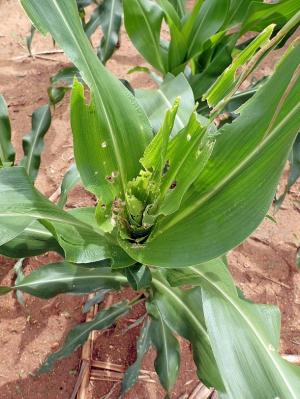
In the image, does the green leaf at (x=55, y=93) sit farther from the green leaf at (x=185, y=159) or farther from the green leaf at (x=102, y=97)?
the green leaf at (x=185, y=159)

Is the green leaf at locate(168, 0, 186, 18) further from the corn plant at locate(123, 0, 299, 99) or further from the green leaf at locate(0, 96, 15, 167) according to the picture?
the green leaf at locate(0, 96, 15, 167)

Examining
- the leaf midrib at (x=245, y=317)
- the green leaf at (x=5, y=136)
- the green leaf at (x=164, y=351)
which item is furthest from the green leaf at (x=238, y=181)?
the green leaf at (x=5, y=136)

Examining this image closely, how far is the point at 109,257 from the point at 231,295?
0.22 m

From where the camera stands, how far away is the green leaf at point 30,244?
0.86m

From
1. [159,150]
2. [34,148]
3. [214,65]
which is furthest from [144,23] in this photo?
[159,150]

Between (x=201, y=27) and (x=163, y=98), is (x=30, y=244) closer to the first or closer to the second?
(x=163, y=98)

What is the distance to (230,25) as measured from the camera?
4.07ft

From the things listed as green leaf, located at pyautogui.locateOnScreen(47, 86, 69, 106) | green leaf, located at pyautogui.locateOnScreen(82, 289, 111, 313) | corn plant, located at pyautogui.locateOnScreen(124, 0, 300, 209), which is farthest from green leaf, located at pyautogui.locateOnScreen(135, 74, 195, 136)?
green leaf, located at pyautogui.locateOnScreen(82, 289, 111, 313)

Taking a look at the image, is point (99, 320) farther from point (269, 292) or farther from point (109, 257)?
point (269, 292)

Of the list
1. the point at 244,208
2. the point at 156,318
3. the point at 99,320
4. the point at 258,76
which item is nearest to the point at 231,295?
the point at 244,208

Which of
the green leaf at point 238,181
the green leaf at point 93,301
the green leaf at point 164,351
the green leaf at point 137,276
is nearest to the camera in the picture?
the green leaf at point 238,181

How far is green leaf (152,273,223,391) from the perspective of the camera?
92 cm

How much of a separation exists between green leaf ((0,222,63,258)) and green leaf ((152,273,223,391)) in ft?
0.86

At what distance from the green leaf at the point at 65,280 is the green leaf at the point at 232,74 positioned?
1.74 ft
